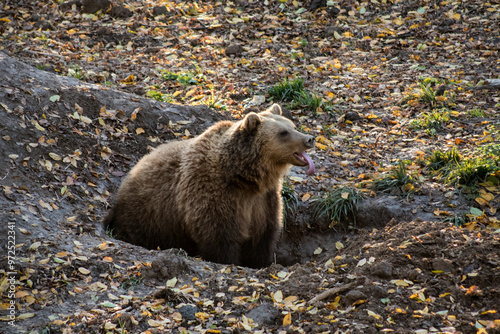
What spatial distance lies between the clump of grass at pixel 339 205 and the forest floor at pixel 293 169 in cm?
4

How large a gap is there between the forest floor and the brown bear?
63 cm

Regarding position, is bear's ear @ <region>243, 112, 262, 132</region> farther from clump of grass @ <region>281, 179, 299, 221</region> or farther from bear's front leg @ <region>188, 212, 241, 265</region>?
clump of grass @ <region>281, 179, 299, 221</region>

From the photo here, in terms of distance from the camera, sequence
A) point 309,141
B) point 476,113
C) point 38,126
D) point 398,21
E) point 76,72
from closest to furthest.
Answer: point 309,141 → point 38,126 → point 476,113 → point 76,72 → point 398,21

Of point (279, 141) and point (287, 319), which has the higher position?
point (279, 141)

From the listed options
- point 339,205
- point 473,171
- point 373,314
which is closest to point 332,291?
point 373,314

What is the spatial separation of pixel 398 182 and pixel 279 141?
2268mm

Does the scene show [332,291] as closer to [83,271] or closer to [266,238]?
[266,238]

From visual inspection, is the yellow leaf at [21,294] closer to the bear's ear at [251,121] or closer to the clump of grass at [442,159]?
the bear's ear at [251,121]

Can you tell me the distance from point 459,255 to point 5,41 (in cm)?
1047

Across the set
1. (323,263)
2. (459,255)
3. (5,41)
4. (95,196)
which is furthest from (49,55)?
(459,255)

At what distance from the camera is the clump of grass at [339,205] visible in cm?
740

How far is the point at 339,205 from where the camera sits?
7.45 meters

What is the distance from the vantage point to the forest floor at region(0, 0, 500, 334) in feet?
15.4

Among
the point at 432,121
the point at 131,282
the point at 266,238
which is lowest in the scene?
the point at 266,238
